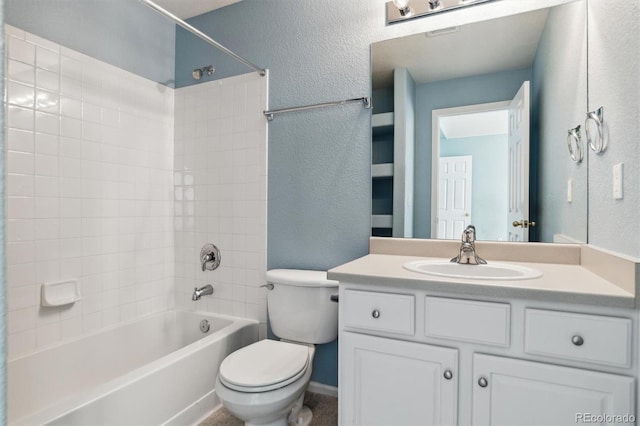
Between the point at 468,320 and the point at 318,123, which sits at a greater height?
the point at 318,123

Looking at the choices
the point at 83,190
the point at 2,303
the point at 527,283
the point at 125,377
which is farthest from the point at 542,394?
the point at 83,190

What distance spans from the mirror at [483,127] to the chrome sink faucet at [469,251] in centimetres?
17

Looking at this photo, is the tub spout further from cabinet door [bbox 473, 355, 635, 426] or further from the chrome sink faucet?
cabinet door [bbox 473, 355, 635, 426]

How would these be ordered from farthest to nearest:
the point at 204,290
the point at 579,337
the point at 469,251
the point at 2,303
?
the point at 204,290 < the point at 469,251 < the point at 579,337 < the point at 2,303

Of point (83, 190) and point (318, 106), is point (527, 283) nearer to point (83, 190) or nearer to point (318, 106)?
point (318, 106)

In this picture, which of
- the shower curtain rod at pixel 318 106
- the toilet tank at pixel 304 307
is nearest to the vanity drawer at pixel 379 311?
the toilet tank at pixel 304 307

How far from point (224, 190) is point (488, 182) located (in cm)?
161

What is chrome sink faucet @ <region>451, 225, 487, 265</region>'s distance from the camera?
1483 millimetres

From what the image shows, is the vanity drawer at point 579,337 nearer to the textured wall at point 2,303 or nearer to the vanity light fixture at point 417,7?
the textured wall at point 2,303

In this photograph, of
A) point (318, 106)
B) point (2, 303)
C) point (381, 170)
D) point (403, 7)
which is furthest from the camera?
point (318, 106)

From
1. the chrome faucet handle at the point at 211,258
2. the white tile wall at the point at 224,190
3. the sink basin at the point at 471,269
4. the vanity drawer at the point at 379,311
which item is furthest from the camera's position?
the chrome faucet handle at the point at 211,258

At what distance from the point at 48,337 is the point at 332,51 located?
2.16m

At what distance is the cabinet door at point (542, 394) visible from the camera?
953 millimetres

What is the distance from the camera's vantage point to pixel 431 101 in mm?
1738
